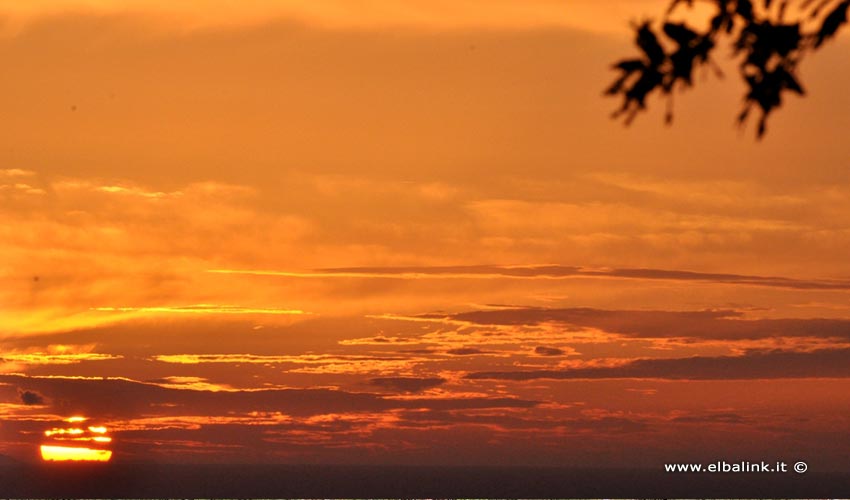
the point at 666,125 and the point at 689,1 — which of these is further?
the point at 689,1

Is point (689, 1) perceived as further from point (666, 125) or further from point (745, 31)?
point (666, 125)

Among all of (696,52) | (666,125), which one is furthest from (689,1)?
(666,125)

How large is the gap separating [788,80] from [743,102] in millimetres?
610

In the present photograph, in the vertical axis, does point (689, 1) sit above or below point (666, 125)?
above

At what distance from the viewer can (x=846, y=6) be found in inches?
719

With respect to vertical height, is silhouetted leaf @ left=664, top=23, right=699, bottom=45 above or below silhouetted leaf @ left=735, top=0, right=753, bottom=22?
below

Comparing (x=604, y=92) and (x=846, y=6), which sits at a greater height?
(x=846, y=6)

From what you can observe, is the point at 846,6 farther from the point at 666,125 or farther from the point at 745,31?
the point at 666,125

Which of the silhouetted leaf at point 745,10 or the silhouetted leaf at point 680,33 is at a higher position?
the silhouetted leaf at point 745,10

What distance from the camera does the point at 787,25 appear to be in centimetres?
1819

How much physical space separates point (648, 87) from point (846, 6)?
241cm

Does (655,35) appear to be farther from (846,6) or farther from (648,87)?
(846,6)

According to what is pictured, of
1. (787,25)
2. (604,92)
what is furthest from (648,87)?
(787,25)

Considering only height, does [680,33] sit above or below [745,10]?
below
